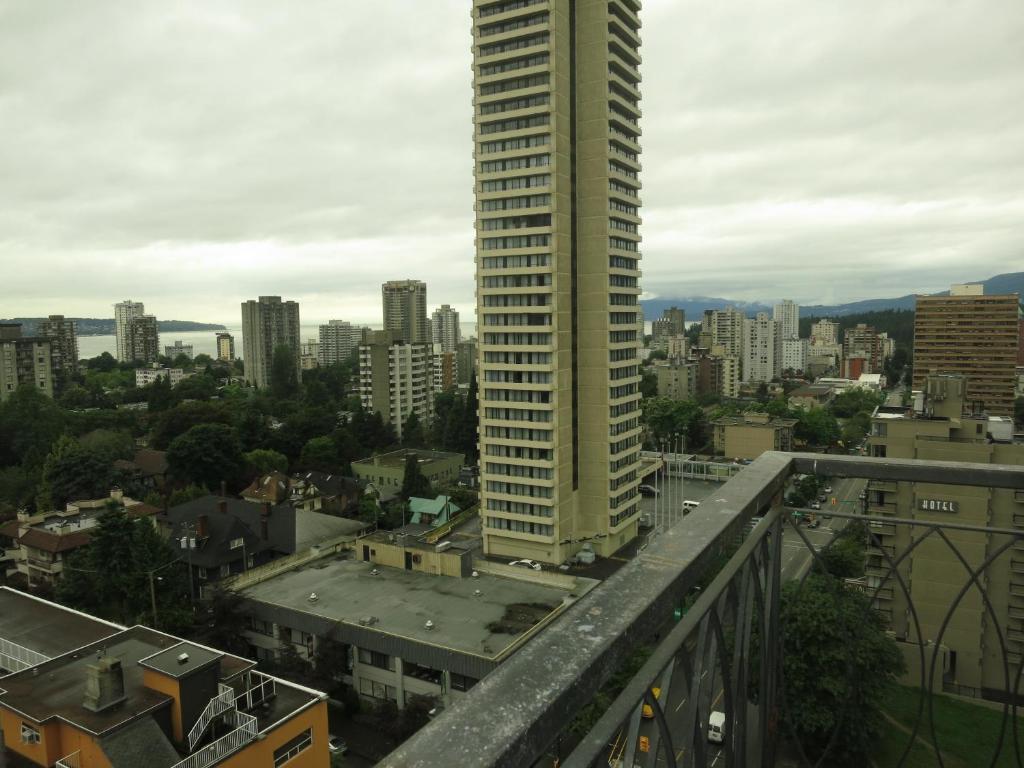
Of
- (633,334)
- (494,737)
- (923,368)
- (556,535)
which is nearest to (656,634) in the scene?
(494,737)

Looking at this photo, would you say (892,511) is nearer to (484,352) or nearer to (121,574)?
(484,352)

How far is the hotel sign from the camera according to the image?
1312 cm

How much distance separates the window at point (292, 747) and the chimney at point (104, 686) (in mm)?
2062

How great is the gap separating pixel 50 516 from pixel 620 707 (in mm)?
23632

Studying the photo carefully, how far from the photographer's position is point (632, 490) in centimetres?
2152

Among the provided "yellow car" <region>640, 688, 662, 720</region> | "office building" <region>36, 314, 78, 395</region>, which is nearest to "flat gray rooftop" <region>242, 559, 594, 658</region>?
"yellow car" <region>640, 688, 662, 720</region>

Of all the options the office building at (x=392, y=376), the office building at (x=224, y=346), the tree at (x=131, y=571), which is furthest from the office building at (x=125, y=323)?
the tree at (x=131, y=571)

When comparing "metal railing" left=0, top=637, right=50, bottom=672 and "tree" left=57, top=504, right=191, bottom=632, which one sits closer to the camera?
"metal railing" left=0, top=637, right=50, bottom=672

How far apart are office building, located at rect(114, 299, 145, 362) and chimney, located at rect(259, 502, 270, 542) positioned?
8502 cm

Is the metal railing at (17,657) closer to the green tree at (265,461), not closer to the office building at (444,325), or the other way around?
the green tree at (265,461)

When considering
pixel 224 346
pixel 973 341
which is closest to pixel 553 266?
pixel 973 341

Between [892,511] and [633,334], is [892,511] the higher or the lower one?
the lower one

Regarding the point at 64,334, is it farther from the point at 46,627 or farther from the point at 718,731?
the point at 718,731

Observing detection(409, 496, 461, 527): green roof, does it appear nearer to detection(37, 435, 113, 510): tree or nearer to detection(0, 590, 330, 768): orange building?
detection(37, 435, 113, 510): tree
